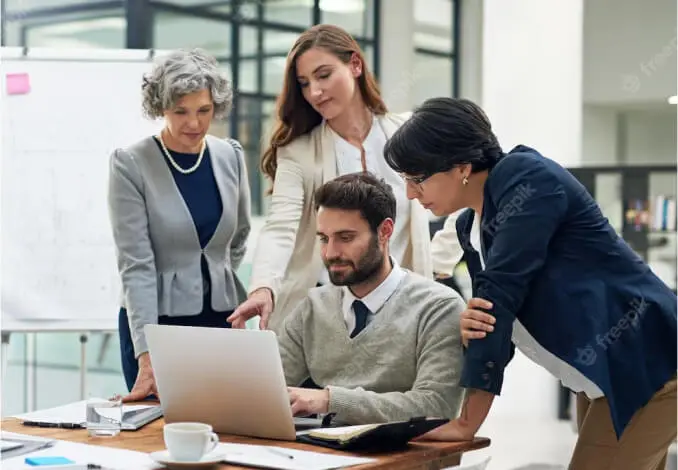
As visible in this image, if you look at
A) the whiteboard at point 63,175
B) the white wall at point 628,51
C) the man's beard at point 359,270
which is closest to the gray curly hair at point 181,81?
the man's beard at point 359,270

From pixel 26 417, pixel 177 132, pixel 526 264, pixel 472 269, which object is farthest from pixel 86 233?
pixel 526 264

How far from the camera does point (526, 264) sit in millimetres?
1912

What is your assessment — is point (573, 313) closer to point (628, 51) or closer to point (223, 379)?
point (223, 379)

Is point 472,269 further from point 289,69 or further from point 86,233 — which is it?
point 86,233

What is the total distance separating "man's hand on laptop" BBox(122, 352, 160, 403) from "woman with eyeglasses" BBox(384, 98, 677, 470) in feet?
2.56

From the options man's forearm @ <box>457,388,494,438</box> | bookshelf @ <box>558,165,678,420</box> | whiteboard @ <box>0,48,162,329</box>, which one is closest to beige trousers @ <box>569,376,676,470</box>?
man's forearm @ <box>457,388,494,438</box>

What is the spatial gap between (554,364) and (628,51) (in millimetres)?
9578

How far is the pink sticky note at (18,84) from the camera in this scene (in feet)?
13.5

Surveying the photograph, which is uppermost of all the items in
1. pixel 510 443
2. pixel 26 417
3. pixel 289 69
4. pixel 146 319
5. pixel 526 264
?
pixel 289 69

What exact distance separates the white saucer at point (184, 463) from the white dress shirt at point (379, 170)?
1.10 metres

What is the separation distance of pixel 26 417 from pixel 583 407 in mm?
1143

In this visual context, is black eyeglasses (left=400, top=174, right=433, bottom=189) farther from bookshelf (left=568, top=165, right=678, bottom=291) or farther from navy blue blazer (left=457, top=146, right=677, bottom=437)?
bookshelf (left=568, top=165, right=678, bottom=291)

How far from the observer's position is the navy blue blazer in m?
1.90

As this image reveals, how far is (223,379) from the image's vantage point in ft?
6.59
